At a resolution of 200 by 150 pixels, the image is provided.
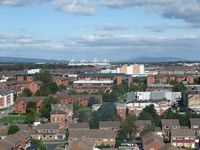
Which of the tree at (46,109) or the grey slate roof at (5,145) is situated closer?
the grey slate roof at (5,145)

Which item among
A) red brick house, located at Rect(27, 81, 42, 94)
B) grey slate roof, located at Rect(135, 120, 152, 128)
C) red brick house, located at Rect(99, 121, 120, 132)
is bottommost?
red brick house, located at Rect(99, 121, 120, 132)

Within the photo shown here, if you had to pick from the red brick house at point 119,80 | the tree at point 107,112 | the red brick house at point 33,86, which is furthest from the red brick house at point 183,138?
the red brick house at point 119,80

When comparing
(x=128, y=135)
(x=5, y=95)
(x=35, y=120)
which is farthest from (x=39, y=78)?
(x=128, y=135)

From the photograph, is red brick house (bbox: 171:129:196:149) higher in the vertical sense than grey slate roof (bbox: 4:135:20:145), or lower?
lower

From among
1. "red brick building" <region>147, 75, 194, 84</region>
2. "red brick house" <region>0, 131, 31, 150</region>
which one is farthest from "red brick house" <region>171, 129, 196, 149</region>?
"red brick building" <region>147, 75, 194, 84</region>

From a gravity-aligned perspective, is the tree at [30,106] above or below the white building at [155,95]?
below

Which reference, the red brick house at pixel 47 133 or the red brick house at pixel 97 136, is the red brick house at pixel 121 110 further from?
the red brick house at pixel 97 136

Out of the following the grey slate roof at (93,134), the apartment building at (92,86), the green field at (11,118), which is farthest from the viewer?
the apartment building at (92,86)

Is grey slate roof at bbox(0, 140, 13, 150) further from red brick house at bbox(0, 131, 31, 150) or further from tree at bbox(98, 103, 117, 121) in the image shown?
tree at bbox(98, 103, 117, 121)

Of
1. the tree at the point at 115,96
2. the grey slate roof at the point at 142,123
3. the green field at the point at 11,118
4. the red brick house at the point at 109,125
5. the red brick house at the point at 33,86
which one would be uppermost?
the red brick house at the point at 33,86

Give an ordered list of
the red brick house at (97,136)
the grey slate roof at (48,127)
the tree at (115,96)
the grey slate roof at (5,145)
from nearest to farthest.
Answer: the grey slate roof at (5,145)
the red brick house at (97,136)
the grey slate roof at (48,127)
the tree at (115,96)

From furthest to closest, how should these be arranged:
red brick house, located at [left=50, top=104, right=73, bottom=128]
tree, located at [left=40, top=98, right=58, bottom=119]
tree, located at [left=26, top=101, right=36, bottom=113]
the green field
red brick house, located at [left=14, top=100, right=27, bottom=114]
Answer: red brick house, located at [left=14, top=100, right=27, bottom=114] → tree, located at [left=26, top=101, right=36, bottom=113] → tree, located at [left=40, top=98, right=58, bottom=119] → the green field → red brick house, located at [left=50, top=104, right=73, bottom=128]

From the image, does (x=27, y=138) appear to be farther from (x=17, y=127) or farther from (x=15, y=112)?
(x=15, y=112)
